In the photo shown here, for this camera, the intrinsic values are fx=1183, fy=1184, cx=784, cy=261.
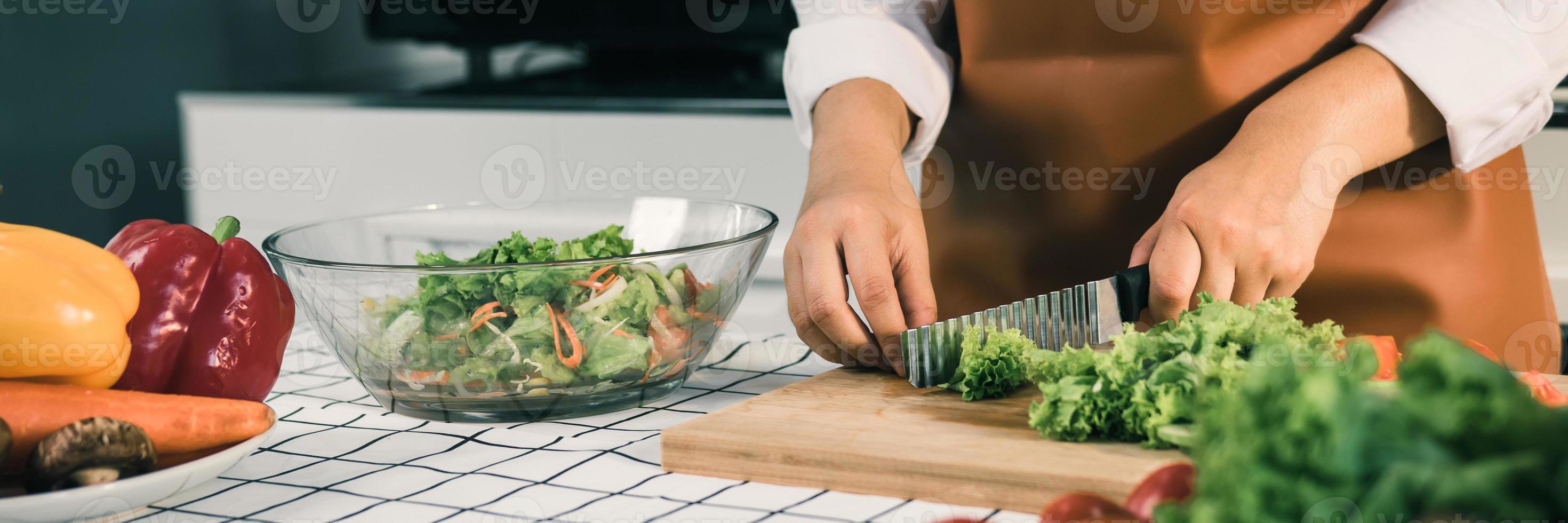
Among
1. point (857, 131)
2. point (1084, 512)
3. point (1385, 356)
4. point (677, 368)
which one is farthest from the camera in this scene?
point (857, 131)

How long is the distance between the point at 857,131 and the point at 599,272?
0.41m

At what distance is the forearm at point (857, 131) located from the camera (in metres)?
1.13

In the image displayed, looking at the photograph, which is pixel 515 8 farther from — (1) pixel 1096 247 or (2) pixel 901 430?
(2) pixel 901 430

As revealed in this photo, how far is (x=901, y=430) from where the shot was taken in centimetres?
79

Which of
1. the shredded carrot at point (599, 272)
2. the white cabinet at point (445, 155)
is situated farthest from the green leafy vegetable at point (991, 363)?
the white cabinet at point (445, 155)

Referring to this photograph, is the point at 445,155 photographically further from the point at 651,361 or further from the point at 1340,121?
A: the point at 1340,121

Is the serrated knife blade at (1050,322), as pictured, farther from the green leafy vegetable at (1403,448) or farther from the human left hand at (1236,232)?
the green leafy vegetable at (1403,448)

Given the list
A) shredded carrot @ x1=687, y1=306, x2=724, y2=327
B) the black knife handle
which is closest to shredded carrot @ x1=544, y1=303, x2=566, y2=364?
shredded carrot @ x1=687, y1=306, x2=724, y2=327

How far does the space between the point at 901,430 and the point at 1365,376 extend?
0.40 meters

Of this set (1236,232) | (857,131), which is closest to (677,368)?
(857,131)

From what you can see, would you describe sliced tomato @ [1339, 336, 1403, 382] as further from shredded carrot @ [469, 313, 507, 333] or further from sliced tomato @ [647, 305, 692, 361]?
shredded carrot @ [469, 313, 507, 333]

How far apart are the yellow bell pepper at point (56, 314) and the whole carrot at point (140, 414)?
0.02 meters

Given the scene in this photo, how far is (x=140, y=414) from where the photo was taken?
0.70 meters

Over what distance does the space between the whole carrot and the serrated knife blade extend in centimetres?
45
